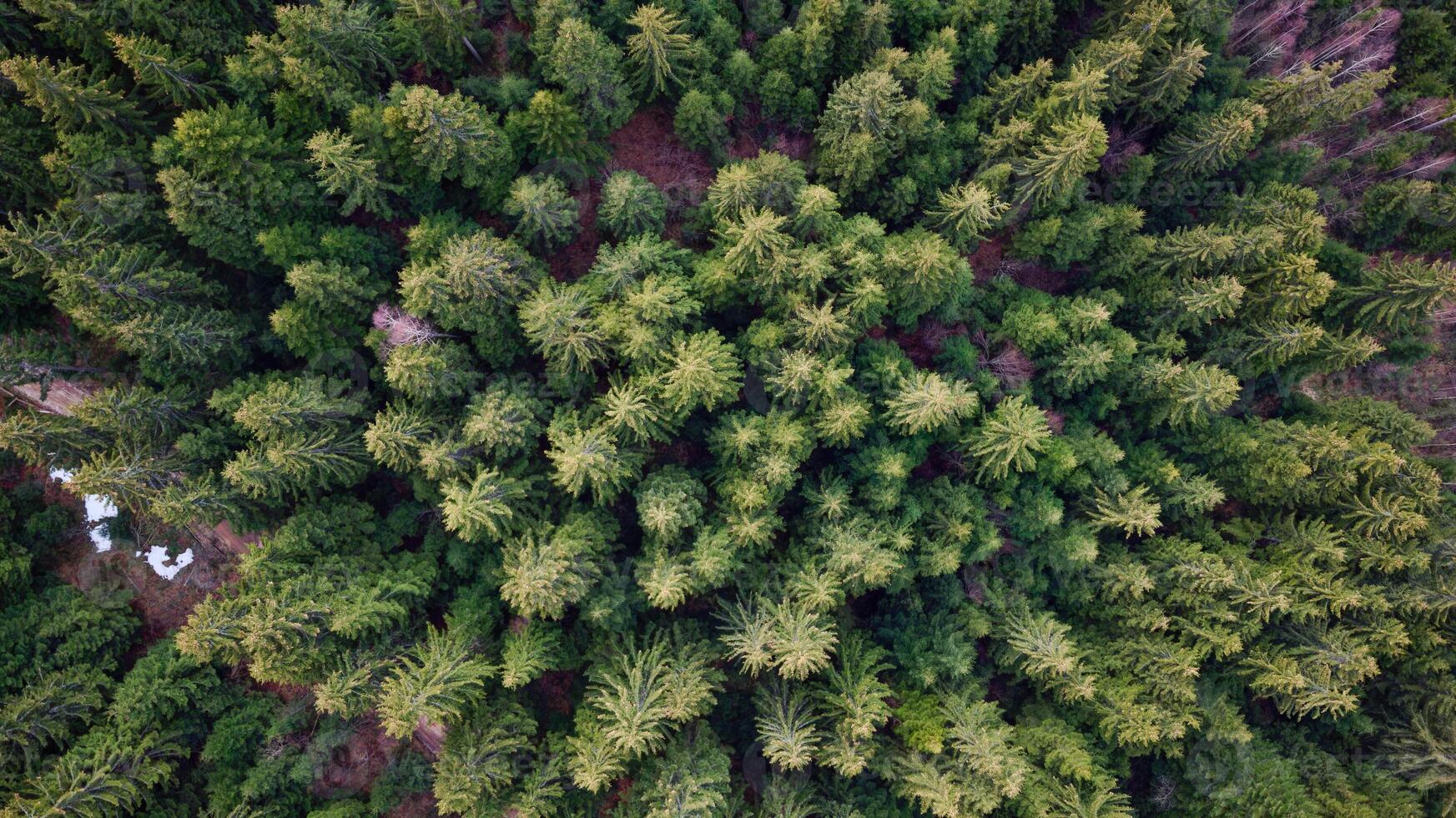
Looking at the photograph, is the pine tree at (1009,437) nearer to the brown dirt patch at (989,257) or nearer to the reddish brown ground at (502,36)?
the brown dirt patch at (989,257)

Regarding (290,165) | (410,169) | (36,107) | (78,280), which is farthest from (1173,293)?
(36,107)

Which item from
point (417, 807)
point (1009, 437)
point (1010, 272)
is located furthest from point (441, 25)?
point (417, 807)

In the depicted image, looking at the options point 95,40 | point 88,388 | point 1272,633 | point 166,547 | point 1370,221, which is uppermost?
point 95,40

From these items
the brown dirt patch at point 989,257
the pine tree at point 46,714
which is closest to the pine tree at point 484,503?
the pine tree at point 46,714

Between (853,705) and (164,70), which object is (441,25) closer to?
(164,70)

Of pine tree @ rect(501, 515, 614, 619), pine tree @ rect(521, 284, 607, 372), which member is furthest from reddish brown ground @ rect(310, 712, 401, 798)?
pine tree @ rect(521, 284, 607, 372)

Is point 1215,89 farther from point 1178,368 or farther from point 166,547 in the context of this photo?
point 166,547

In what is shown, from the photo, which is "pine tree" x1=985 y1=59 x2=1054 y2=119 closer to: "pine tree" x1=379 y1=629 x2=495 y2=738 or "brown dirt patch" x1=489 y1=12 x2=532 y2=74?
"brown dirt patch" x1=489 y1=12 x2=532 y2=74
